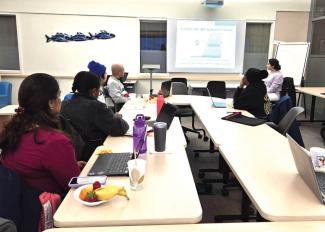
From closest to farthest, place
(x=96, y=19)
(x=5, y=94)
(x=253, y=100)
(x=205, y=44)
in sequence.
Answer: (x=253, y=100), (x=5, y=94), (x=96, y=19), (x=205, y=44)

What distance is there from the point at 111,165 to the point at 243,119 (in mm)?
1561

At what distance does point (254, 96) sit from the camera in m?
3.33

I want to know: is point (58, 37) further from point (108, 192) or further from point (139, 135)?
point (108, 192)

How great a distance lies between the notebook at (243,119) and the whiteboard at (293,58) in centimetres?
411

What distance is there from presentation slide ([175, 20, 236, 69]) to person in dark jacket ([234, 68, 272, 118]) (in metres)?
3.20

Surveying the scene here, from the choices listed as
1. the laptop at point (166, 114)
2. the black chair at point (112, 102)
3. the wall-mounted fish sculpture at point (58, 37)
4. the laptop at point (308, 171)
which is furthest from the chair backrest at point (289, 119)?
the wall-mounted fish sculpture at point (58, 37)

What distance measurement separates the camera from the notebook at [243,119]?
264 centimetres

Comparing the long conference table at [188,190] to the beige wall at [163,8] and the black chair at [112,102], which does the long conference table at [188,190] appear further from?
the beige wall at [163,8]

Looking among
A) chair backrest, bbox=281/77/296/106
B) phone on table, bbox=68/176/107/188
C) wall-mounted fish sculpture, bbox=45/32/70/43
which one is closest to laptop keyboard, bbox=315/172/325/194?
phone on table, bbox=68/176/107/188

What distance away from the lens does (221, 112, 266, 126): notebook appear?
2637mm

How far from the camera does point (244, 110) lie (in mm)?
3346

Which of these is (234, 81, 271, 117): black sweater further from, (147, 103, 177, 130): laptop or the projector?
the projector

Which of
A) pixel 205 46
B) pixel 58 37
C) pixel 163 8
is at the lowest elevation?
pixel 205 46

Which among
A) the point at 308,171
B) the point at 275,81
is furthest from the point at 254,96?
the point at 275,81
